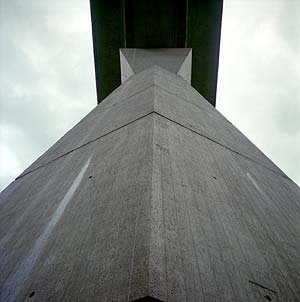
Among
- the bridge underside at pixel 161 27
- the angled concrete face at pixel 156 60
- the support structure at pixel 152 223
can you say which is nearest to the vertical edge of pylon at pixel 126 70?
the angled concrete face at pixel 156 60

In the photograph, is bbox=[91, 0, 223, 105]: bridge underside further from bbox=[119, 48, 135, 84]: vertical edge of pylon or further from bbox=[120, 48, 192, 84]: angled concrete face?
bbox=[119, 48, 135, 84]: vertical edge of pylon

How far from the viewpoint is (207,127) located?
10.9ft

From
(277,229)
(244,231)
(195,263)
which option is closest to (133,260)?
(195,263)

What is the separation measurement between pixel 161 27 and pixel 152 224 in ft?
28.7

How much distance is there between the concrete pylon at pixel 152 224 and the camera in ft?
4.05

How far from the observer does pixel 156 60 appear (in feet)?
26.2

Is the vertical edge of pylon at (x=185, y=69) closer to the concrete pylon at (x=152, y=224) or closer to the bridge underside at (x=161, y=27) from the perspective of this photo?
the bridge underside at (x=161, y=27)

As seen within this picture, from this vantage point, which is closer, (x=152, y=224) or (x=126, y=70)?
(x=152, y=224)

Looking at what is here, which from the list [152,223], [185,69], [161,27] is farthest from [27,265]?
[161,27]

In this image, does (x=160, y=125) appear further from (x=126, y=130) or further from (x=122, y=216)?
(x=122, y=216)

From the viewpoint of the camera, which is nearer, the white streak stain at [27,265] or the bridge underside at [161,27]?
the white streak stain at [27,265]

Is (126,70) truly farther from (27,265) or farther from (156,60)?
(27,265)

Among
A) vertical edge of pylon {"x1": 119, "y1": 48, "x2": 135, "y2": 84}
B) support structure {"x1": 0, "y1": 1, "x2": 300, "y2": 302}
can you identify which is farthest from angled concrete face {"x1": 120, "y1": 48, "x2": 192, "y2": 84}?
support structure {"x1": 0, "y1": 1, "x2": 300, "y2": 302}

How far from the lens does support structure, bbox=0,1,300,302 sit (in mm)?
1236
